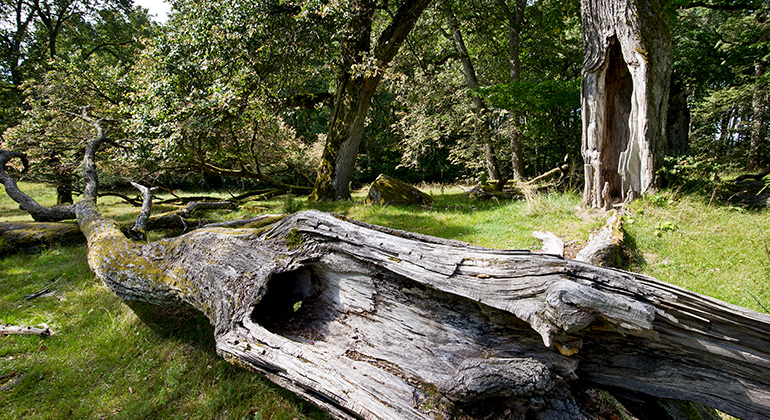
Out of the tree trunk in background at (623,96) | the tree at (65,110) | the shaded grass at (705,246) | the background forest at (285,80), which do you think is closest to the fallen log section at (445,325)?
the shaded grass at (705,246)

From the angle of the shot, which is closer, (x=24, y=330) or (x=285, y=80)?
(x=24, y=330)

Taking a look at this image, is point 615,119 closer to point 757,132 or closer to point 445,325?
point 445,325

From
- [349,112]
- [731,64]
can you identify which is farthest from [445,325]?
[731,64]

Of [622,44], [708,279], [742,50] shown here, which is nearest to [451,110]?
[622,44]

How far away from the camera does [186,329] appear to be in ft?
11.4

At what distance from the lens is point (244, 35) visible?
21.6 feet

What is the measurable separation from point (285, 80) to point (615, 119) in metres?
7.84

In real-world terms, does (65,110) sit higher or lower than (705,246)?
higher

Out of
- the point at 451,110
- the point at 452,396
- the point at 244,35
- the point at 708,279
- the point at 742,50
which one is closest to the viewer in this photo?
the point at 452,396

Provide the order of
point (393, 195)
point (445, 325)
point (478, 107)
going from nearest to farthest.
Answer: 1. point (445, 325)
2. point (393, 195)
3. point (478, 107)

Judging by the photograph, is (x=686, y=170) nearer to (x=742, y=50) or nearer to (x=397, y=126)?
(x=742, y=50)

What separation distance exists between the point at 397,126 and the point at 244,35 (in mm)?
10665

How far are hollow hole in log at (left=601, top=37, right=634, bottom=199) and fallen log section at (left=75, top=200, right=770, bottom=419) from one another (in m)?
6.27

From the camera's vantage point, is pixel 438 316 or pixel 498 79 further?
pixel 498 79
